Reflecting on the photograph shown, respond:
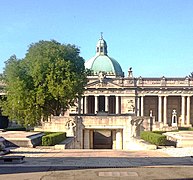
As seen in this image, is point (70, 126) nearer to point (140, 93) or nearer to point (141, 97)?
point (140, 93)

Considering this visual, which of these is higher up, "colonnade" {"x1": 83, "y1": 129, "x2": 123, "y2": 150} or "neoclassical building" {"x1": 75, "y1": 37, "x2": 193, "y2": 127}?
"neoclassical building" {"x1": 75, "y1": 37, "x2": 193, "y2": 127}

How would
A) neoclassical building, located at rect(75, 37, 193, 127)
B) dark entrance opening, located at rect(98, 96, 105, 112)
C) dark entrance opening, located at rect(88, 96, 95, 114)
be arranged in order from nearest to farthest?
neoclassical building, located at rect(75, 37, 193, 127)
dark entrance opening, located at rect(88, 96, 95, 114)
dark entrance opening, located at rect(98, 96, 105, 112)

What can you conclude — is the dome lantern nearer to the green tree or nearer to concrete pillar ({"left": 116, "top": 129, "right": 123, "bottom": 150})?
the green tree

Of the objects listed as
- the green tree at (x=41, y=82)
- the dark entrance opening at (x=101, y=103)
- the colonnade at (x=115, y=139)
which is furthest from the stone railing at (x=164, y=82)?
the colonnade at (x=115, y=139)

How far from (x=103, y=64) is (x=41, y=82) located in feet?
153

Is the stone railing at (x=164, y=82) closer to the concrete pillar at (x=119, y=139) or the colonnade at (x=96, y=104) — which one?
the colonnade at (x=96, y=104)

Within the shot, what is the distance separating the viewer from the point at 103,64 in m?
95.6

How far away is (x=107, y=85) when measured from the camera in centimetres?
8256

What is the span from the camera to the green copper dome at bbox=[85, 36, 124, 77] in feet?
307

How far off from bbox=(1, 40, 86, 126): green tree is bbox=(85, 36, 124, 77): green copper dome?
1545 inches

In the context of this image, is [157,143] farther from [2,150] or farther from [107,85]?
[107,85]

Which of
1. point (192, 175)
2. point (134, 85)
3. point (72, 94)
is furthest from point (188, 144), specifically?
point (134, 85)

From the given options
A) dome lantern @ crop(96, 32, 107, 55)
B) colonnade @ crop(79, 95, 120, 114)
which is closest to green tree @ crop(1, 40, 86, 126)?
colonnade @ crop(79, 95, 120, 114)

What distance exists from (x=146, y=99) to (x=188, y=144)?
5700 centimetres
